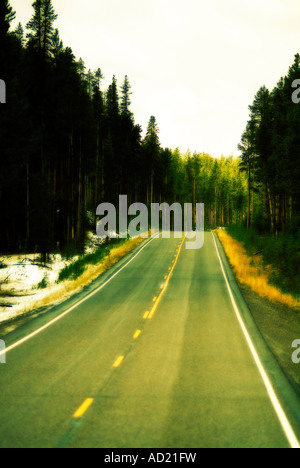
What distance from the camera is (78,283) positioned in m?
21.2

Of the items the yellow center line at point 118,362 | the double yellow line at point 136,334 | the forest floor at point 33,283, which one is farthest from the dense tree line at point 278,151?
the yellow center line at point 118,362

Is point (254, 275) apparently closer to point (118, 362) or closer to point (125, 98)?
point (118, 362)

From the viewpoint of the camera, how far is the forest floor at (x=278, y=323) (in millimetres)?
9648

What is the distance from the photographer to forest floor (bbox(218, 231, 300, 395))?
9648 mm

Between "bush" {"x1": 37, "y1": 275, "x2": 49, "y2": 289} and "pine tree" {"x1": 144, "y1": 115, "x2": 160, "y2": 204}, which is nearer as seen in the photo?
"bush" {"x1": 37, "y1": 275, "x2": 49, "y2": 289}

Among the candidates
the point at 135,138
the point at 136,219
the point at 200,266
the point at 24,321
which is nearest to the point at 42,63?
the point at 200,266

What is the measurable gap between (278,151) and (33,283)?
85.6 ft

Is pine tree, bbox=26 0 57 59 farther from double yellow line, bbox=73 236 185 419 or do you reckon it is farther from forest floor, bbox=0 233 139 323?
double yellow line, bbox=73 236 185 419

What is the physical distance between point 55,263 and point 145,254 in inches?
366

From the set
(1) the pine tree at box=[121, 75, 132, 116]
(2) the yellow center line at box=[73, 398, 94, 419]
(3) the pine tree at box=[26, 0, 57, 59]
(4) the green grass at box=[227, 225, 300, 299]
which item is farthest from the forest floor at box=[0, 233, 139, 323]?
(1) the pine tree at box=[121, 75, 132, 116]

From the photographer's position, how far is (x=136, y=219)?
69500mm

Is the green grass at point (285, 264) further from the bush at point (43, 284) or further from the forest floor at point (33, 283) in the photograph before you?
the bush at point (43, 284)

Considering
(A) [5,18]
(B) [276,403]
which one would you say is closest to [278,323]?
(B) [276,403]

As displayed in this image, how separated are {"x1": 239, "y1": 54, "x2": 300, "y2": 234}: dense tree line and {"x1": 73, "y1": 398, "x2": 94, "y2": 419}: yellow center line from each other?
71.9 feet
